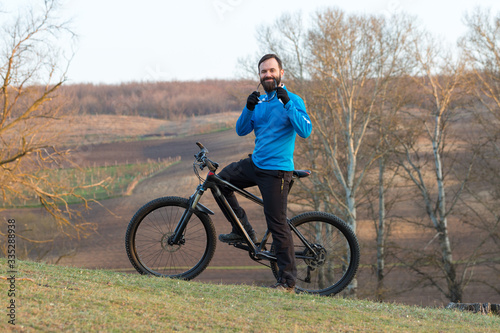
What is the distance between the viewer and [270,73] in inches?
202

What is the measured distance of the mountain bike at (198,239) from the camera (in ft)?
18.2

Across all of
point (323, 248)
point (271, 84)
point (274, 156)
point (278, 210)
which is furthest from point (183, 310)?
point (271, 84)

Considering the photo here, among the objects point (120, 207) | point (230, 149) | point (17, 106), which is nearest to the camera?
point (17, 106)

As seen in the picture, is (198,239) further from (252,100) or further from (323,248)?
(252,100)

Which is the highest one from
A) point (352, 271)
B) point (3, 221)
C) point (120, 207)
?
point (352, 271)

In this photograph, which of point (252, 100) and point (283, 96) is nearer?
point (283, 96)

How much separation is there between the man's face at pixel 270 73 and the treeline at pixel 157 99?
87.4 m

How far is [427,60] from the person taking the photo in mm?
30047

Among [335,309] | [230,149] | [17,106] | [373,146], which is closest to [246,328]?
[335,309]

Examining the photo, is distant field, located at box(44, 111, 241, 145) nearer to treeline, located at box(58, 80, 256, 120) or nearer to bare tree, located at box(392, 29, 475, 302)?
treeline, located at box(58, 80, 256, 120)

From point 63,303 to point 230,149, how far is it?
57666 millimetres

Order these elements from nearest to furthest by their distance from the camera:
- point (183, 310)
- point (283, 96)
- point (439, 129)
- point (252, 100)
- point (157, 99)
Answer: point (183, 310)
point (283, 96)
point (252, 100)
point (439, 129)
point (157, 99)

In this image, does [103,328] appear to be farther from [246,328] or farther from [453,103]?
[453,103]

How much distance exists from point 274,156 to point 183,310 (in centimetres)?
172
